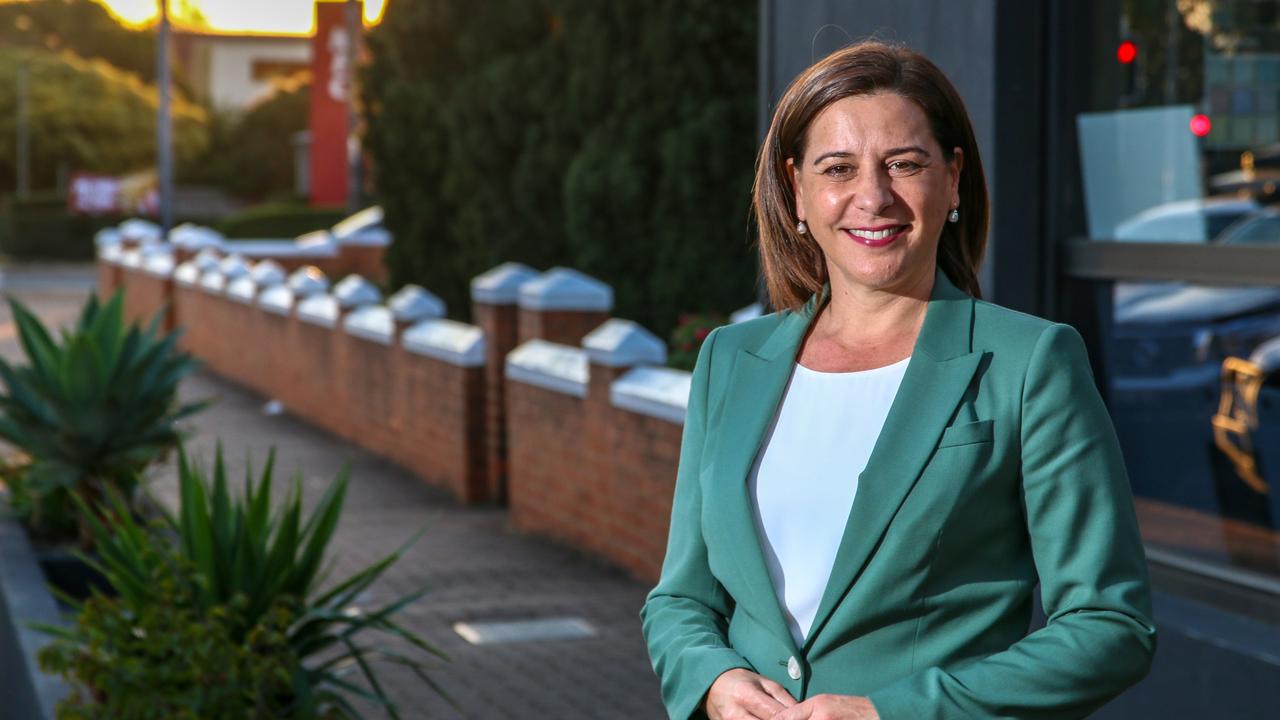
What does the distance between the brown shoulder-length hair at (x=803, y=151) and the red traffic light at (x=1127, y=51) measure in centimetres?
294

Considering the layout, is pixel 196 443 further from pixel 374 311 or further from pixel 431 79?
pixel 431 79

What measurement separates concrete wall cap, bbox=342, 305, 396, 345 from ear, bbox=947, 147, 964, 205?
1127 cm

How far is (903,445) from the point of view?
2.28 metres

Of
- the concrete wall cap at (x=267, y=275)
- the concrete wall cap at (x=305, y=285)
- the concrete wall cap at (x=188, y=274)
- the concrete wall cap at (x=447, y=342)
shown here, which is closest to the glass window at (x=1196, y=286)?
the concrete wall cap at (x=447, y=342)

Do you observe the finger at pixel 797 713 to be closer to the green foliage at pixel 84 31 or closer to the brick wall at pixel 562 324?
the brick wall at pixel 562 324

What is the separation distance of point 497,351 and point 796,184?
9184mm

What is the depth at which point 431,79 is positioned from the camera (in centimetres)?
1842

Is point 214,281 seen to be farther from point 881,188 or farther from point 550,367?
point 881,188

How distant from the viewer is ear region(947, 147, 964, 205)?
7.86 feet

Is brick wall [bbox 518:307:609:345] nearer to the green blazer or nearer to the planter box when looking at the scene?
the planter box

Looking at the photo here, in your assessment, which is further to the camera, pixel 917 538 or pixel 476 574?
pixel 476 574

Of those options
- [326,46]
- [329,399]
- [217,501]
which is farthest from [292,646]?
[326,46]

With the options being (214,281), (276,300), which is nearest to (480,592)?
(276,300)

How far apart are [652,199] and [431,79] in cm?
518
